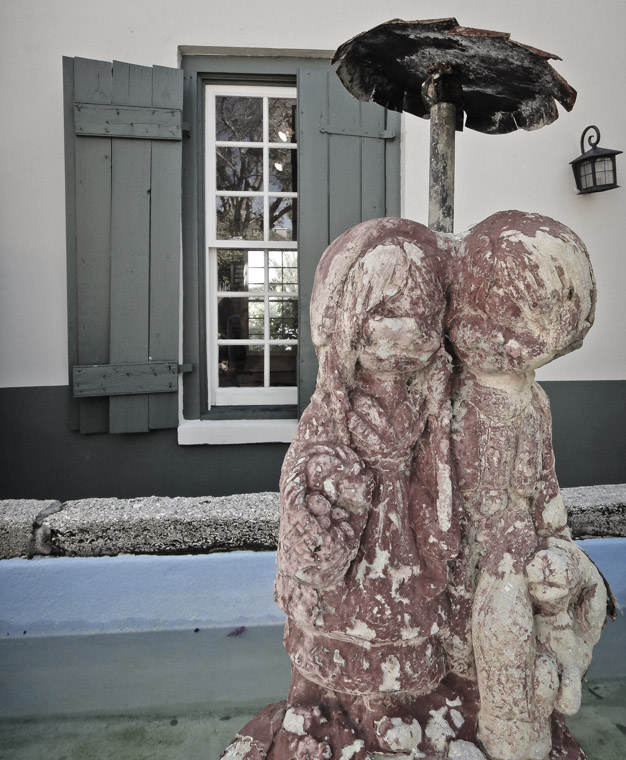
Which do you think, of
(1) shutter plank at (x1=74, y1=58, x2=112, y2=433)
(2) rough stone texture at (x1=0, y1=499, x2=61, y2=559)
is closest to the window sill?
(1) shutter plank at (x1=74, y1=58, x2=112, y2=433)

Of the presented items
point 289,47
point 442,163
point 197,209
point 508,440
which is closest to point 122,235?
point 197,209

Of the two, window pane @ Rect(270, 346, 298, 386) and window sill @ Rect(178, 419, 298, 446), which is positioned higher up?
window pane @ Rect(270, 346, 298, 386)

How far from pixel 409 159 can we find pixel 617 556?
8.35ft

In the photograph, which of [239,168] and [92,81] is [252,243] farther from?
[92,81]

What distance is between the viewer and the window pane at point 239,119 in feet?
12.3

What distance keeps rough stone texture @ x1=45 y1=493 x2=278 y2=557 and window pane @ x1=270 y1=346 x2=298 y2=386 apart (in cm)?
146

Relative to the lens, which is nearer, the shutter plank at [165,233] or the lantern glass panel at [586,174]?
the shutter plank at [165,233]

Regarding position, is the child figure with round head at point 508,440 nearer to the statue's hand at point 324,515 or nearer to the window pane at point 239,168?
the statue's hand at point 324,515

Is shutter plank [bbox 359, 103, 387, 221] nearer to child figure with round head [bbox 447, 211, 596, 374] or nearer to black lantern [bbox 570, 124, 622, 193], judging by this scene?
black lantern [bbox 570, 124, 622, 193]

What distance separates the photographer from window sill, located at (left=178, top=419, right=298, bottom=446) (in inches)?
140

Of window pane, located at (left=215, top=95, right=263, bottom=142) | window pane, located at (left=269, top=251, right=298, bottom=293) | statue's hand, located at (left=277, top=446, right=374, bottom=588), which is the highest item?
window pane, located at (left=215, top=95, right=263, bottom=142)

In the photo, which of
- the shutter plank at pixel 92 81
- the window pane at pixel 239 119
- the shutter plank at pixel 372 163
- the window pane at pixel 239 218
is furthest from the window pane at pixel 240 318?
the shutter plank at pixel 92 81

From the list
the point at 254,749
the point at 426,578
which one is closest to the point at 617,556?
A: the point at 426,578

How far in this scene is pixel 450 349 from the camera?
1.37 metres
